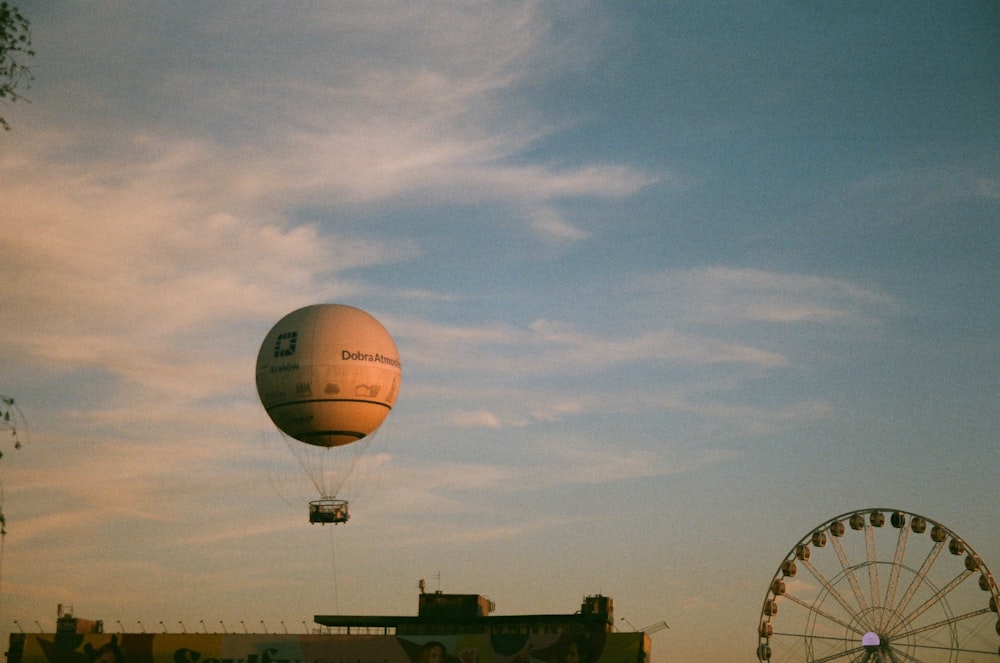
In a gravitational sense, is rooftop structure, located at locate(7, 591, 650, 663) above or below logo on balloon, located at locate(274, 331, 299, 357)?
below

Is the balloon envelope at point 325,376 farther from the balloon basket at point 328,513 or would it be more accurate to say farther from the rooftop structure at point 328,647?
the rooftop structure at point 328,647

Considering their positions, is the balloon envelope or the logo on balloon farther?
the logo on balloon

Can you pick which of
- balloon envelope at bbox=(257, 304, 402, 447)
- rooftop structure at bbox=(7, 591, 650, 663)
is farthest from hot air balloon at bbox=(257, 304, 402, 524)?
rooftop structure at bbox=(7, 591, 650, 663)

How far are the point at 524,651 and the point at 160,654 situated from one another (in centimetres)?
3380

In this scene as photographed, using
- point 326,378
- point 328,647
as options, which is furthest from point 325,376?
point 328,647

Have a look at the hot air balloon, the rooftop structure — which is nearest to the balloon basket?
the hot air balloon

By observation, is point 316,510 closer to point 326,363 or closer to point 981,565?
point 326,363

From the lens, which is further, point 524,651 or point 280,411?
point 524,651

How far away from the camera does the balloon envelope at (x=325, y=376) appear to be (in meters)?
66.9

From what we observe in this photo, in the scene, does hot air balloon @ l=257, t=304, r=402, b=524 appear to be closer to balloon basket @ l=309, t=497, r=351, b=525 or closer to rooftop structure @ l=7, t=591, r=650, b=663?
balloon basket @ l=309, t=497, r=351, b=525

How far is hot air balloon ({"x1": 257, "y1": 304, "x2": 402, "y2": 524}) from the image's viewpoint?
66.9 meters

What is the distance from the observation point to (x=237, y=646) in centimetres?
11169

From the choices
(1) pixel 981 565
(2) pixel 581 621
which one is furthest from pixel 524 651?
(1) pixel 981 565

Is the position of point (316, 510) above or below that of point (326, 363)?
below
